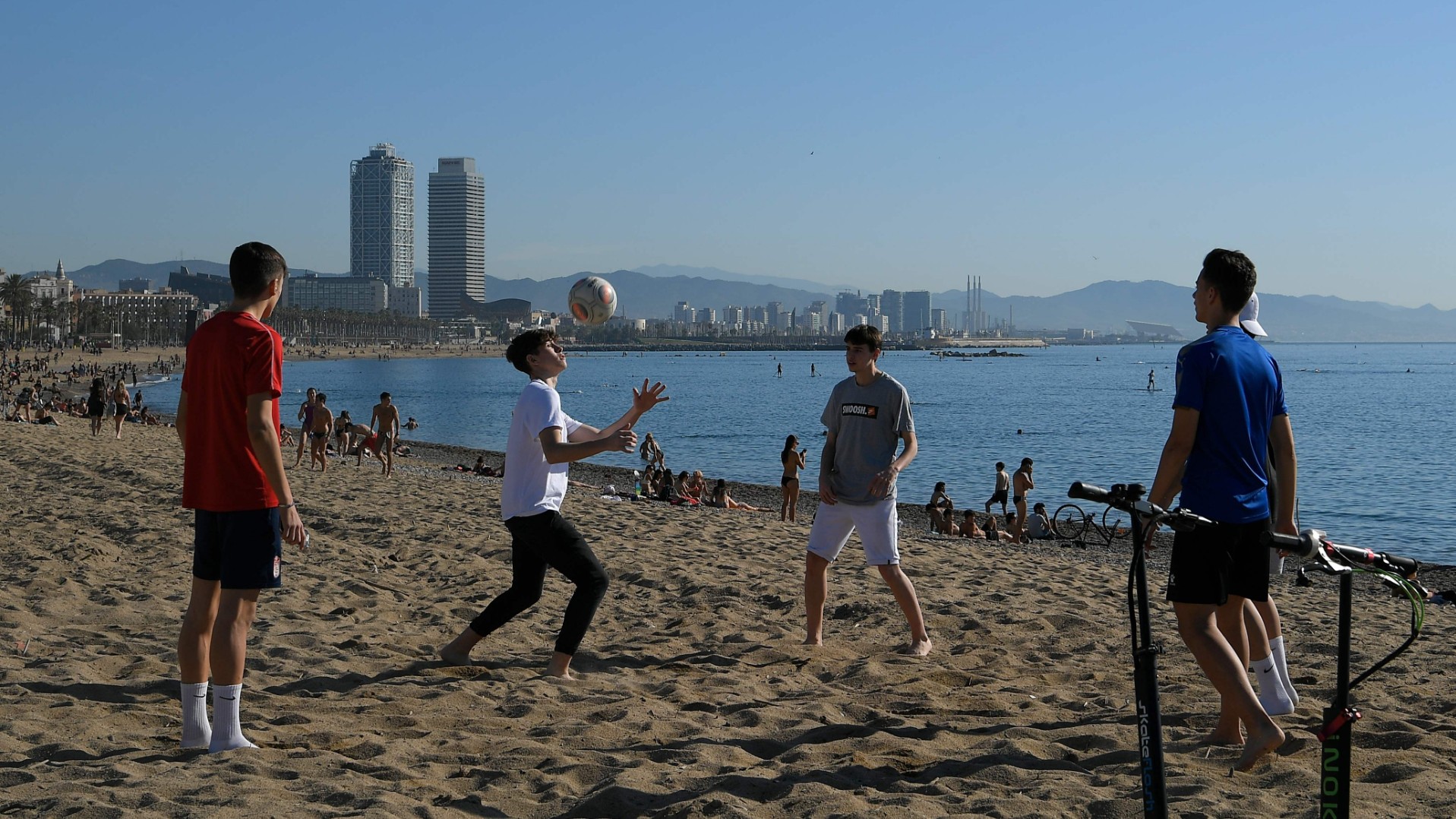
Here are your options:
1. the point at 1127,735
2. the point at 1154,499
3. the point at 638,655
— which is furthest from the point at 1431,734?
the point at 638,655

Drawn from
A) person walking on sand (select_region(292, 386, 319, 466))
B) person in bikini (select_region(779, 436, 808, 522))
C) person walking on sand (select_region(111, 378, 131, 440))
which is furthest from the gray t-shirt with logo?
person walking on sand (select_region(111, 378, 131, 440))

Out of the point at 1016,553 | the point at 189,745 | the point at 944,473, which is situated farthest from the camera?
the point at 944,473

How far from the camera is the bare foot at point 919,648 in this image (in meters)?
6.23

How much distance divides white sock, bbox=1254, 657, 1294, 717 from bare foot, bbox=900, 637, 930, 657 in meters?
1.93

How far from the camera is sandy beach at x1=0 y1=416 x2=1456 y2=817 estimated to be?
3.88m

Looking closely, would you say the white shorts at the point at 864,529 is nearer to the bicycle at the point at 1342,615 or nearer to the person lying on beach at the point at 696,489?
A: the bicycle at the point at 1342,615

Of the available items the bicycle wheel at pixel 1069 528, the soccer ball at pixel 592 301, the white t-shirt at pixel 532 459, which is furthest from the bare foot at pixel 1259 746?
the bicycle wheel at pixel 1069 528

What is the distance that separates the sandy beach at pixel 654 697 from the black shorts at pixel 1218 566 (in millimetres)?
641

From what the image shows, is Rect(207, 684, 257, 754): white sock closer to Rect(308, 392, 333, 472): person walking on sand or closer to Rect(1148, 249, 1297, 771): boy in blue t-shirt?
Rect(1148, 249, 1297, 771): boy in blue t-shirt

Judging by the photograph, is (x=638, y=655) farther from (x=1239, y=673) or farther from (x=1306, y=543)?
(x=1306, y=543)

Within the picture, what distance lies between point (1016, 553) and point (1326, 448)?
41.0 meters

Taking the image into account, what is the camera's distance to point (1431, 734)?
454 cm

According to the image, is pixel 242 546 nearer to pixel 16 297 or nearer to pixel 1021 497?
pixel 1021 497

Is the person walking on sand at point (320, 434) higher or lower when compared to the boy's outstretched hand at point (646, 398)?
lower
